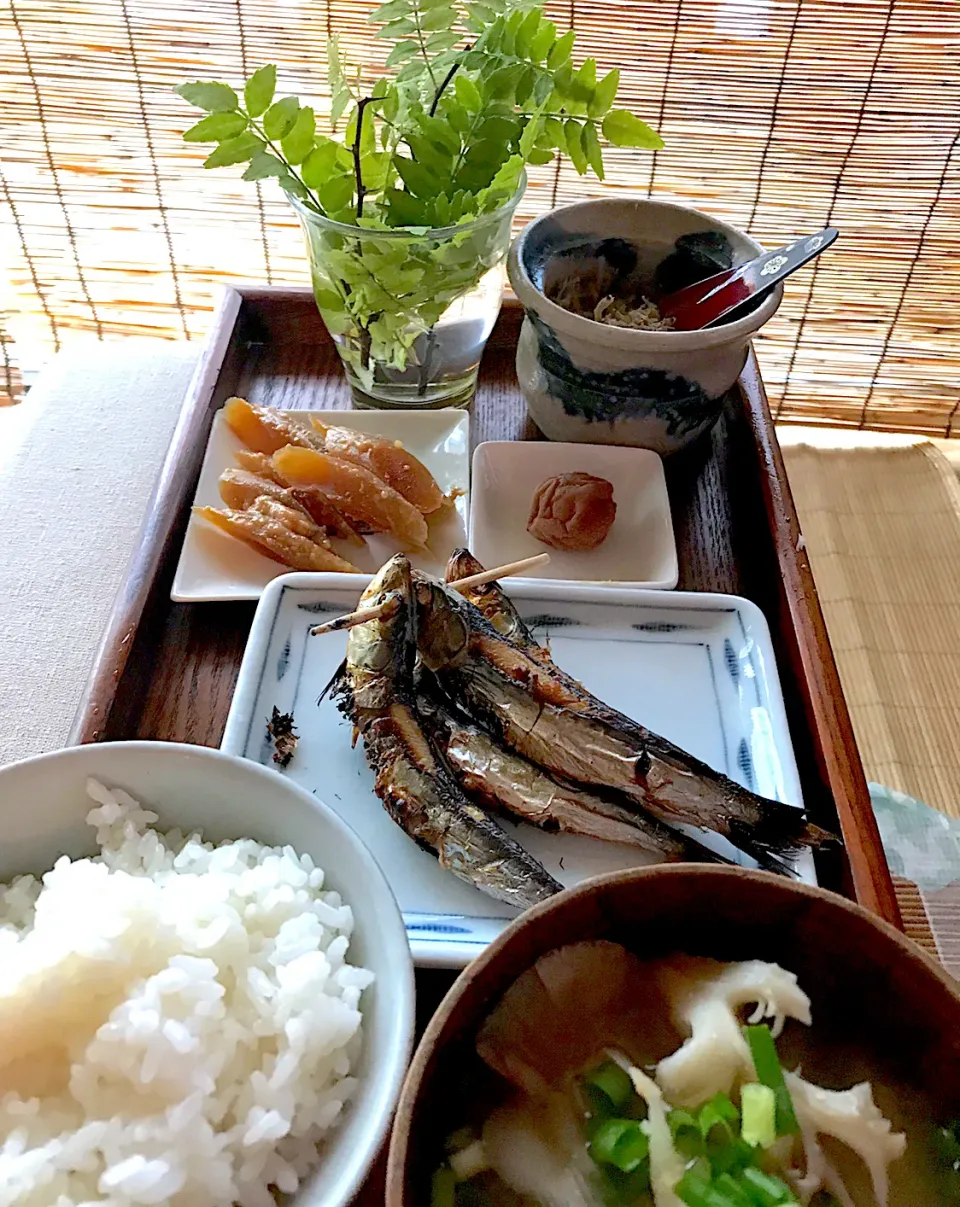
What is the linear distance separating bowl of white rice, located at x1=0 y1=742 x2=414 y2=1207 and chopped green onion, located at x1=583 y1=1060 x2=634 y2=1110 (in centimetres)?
13

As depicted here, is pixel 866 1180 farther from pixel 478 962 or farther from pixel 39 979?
pixel 39 979

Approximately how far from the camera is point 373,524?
1.24 m

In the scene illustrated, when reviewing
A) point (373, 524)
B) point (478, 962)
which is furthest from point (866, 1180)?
point (373, 524)

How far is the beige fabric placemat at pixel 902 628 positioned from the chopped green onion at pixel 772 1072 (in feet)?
3.00

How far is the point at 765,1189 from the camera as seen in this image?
0.42 metres

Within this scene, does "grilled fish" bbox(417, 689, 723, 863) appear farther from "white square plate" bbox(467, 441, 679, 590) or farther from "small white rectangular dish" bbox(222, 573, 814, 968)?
"white square plate" bbox(467, 441, 679, 590)

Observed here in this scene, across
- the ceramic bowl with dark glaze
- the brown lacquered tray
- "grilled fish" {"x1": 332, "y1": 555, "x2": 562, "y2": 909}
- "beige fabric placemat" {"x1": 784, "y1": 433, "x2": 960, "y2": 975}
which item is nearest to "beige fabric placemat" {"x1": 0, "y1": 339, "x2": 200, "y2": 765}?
the brown lacquered tray

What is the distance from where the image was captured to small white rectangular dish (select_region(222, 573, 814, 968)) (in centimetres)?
87

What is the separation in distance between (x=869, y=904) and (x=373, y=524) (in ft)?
2.38

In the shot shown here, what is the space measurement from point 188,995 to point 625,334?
89 cm

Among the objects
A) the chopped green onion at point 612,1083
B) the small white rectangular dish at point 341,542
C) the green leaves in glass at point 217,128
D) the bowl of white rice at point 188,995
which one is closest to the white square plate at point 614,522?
the small white rectangular dish at point 341,542

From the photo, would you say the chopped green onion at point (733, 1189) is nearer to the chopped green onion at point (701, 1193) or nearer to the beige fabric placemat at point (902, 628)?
the chopped green onion at point (701, 1193)

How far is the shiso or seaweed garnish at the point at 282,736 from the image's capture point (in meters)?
0.95

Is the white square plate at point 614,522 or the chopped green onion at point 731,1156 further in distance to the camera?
the white square plate at point 614,522
